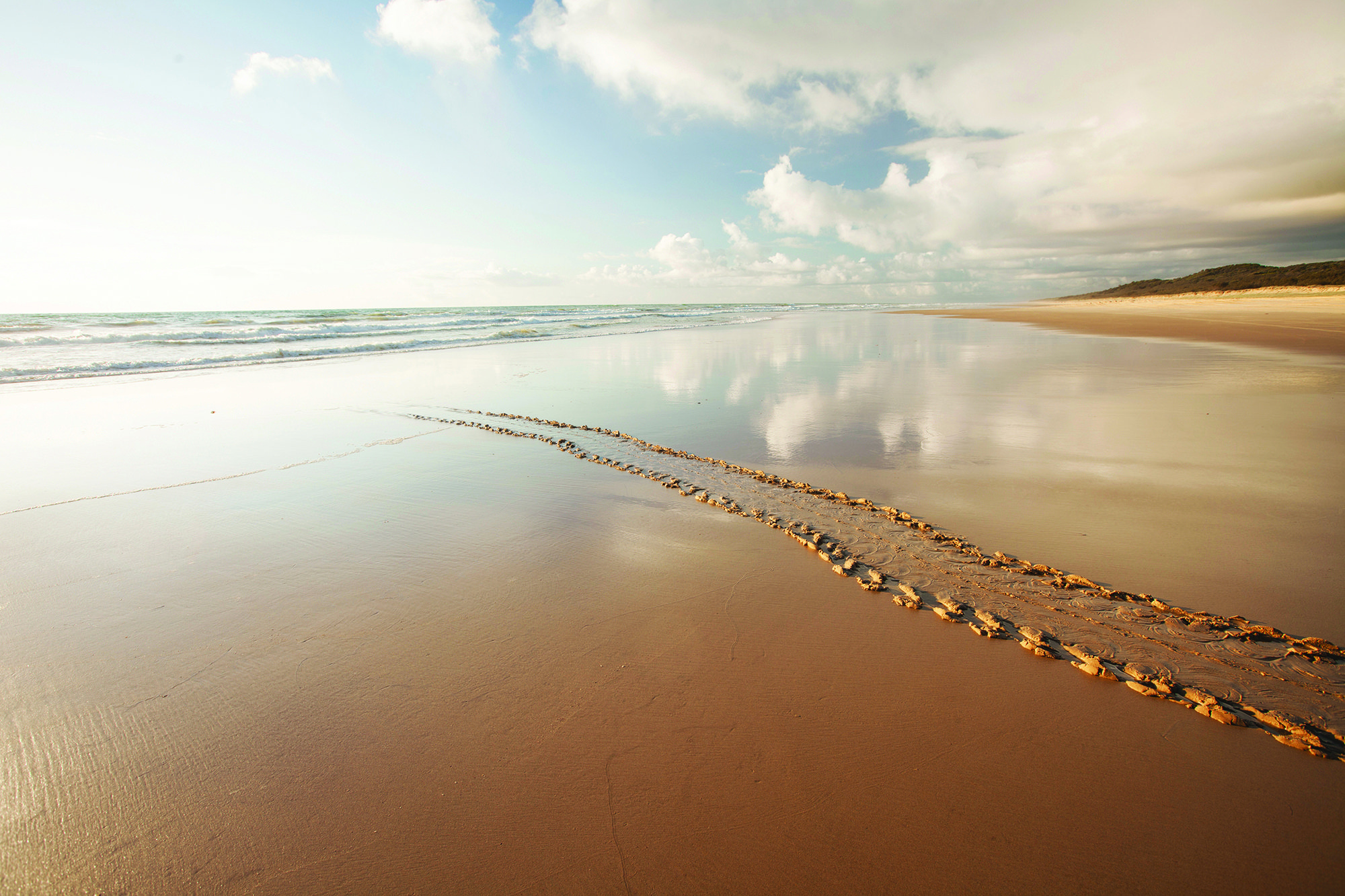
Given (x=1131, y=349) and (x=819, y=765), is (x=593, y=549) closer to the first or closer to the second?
(x=819, y=765)

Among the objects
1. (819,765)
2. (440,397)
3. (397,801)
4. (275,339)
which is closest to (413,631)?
(397,801)

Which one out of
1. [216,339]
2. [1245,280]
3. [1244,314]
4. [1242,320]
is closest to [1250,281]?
[1245,280]

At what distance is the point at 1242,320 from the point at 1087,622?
3545 cm

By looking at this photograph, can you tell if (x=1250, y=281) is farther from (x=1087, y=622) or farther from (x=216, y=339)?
(x=216, y=339)

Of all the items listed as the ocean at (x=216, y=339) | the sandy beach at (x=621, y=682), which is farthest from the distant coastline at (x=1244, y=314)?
the ocean at (x=216, y=339)

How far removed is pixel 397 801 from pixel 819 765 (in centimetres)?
171

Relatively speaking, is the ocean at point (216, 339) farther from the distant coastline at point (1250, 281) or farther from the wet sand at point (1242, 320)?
the distant coastline at point (1250, 281)

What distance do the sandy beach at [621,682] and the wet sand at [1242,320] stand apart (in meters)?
17.3

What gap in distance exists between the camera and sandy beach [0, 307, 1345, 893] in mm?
1940

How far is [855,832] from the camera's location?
2.00 metres

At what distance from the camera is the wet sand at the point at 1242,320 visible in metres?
18.7

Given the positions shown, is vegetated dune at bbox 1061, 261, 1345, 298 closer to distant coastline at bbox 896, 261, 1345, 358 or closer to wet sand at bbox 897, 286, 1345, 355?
distant coastline at bbox 896, 261, 1345, 358

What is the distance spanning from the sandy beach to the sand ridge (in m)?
0.09

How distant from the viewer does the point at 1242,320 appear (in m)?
26.7
